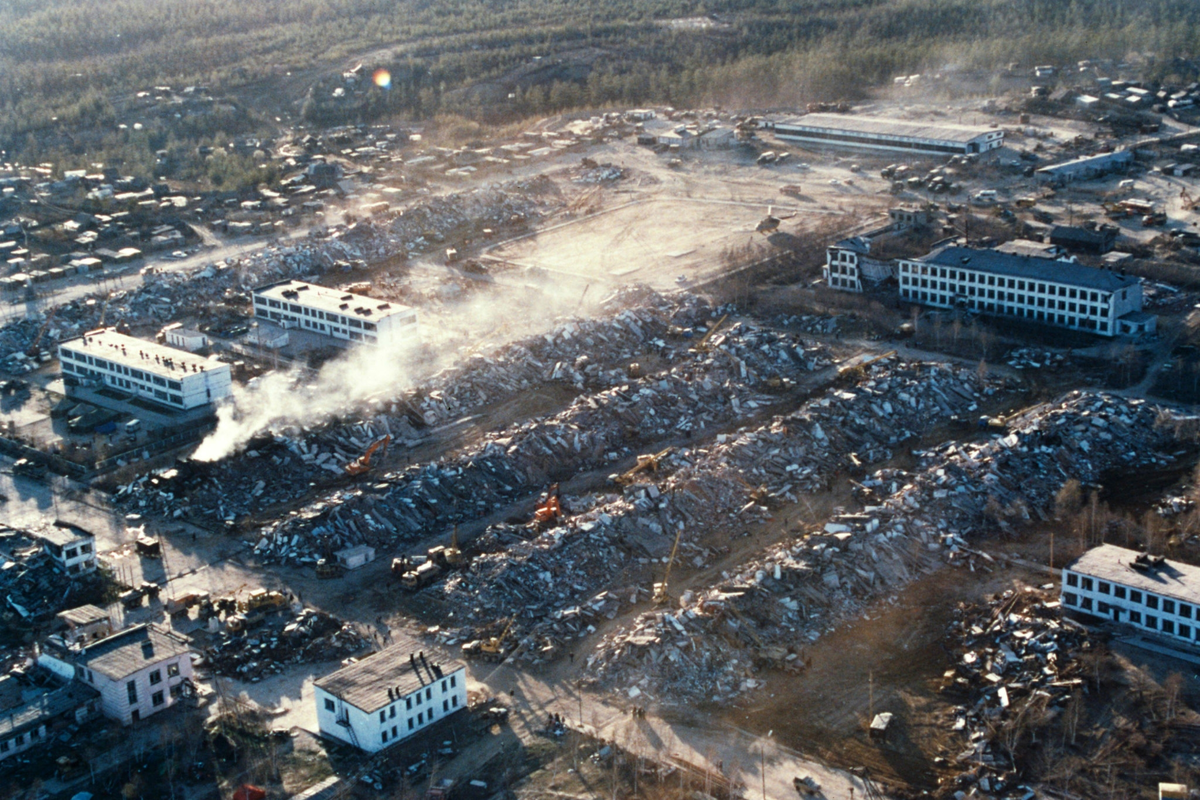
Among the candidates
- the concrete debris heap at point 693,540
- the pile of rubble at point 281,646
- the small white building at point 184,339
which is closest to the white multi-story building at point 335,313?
the small white building at point 184,339

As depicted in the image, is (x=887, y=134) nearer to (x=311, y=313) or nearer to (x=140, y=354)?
(x=311, y=313)

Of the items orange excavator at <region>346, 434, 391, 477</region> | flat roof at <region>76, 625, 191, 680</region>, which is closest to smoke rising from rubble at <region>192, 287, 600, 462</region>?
orange excavator at <region>346, 434, 391, 477</region>

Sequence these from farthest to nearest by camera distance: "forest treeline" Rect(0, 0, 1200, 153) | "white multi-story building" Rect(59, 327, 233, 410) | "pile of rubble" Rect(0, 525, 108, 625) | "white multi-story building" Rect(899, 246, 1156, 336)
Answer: "forest treeline" Rect(0, 0, 1200, 153), "white multi-story building" Rect(899, 246, 1156, 336), "white multi-story building" Rect(59, 327, 233, 410), "pile of rubble" Rect(0, 525, 108, 625)

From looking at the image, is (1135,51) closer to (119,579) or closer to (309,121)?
(309,121)

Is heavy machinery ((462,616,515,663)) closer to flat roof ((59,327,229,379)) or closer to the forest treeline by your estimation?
flat roof ((59,327,229,379))

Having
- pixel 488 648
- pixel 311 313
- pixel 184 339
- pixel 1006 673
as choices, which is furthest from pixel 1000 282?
pixel 184 339
